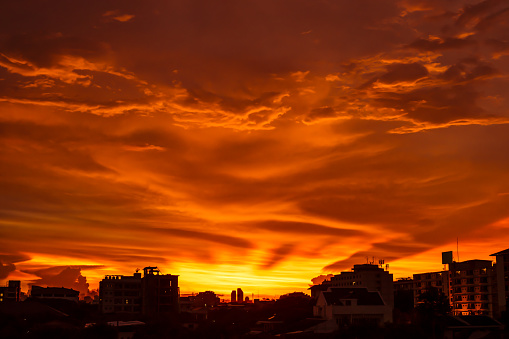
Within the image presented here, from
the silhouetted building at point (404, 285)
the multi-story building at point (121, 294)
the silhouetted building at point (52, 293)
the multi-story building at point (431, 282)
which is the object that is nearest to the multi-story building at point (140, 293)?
the multi-story building at point (121, 294)

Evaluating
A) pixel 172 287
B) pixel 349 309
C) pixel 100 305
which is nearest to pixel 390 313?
pixel 349 309

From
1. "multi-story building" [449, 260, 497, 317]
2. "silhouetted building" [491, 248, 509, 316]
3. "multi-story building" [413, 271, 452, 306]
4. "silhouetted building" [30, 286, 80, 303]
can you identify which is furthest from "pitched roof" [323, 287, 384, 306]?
"silhouetted building" [30, 286, 80, 303]

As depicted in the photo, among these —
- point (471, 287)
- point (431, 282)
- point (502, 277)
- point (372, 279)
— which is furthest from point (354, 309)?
point (431, 282)

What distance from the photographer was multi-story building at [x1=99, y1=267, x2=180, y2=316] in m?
A: 137

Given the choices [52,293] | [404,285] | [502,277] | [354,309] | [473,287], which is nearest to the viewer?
[354,309]

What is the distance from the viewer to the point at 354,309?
95812mm

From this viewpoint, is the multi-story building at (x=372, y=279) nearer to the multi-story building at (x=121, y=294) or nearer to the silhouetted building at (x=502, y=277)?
the silhouetted building at (x=502, y=277)

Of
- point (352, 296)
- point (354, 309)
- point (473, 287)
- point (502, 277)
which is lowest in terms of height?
point (354, 309)

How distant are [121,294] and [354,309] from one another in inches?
2483

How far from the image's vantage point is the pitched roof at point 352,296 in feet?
319

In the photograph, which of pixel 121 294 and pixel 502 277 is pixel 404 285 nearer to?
pixel 502 277

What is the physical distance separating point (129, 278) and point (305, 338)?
64.6 meters

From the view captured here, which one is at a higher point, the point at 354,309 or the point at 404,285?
the point at 404,285

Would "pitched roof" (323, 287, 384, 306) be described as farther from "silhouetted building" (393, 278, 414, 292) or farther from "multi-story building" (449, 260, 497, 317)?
"silhouetted building" (393, 278, 414, 292)
